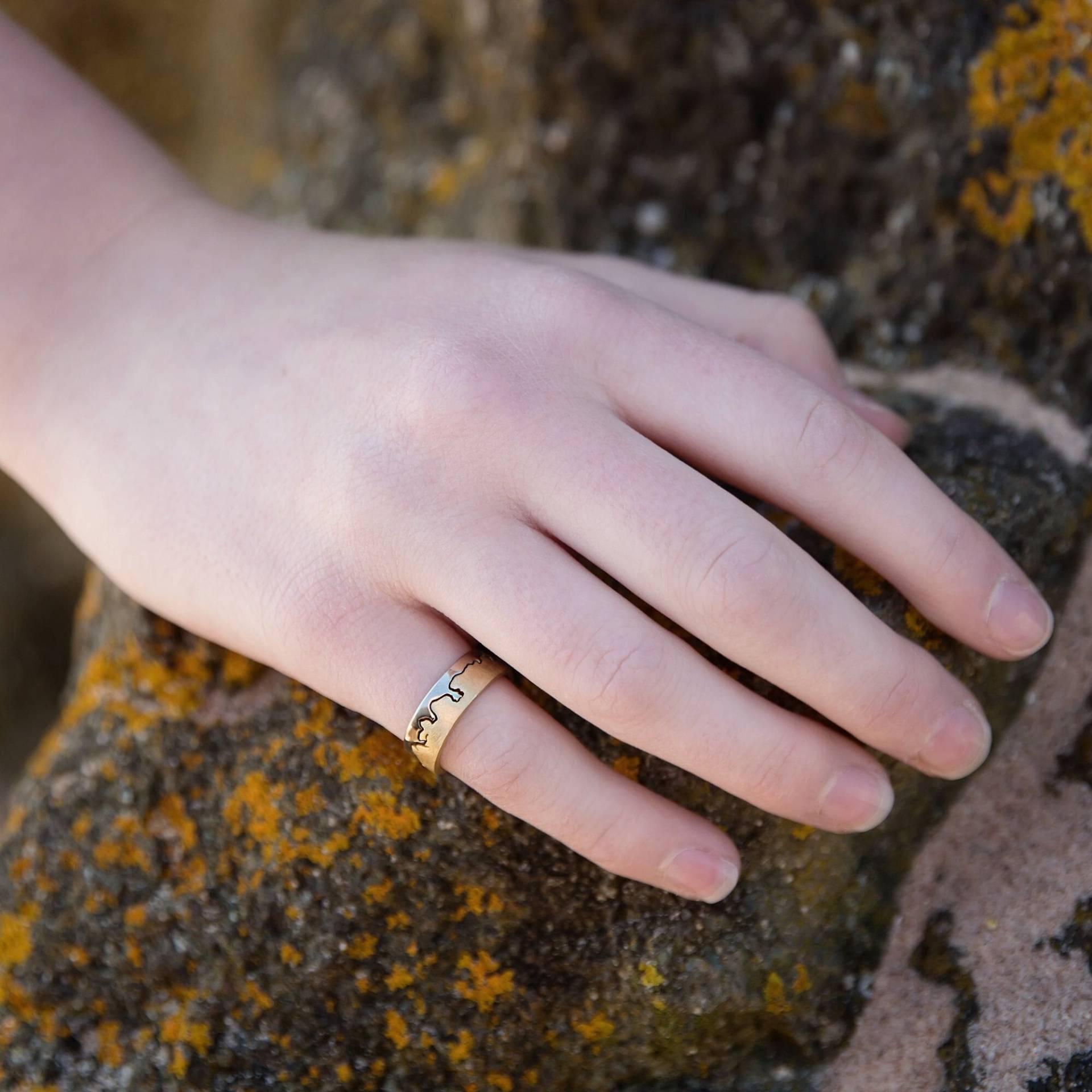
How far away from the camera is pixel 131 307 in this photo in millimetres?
1231

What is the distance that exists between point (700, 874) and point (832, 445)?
0.45 m

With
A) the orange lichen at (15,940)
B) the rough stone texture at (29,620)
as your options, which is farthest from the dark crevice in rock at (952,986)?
the rough stone texture at (29,620)

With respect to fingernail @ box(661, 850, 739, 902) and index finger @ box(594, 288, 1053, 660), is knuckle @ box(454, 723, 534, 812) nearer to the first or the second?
fingernail @ box(661, 850, 739, 902)

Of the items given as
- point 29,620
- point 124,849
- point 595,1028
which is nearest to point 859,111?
point 595,1028

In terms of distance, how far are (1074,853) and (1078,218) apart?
73cm

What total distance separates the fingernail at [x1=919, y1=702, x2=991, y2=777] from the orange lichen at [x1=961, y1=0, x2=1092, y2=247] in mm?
607

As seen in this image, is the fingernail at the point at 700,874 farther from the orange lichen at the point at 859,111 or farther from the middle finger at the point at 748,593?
the orange lichen at the point at 859,111

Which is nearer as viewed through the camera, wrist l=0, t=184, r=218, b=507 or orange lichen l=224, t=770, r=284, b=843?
orange lichen l=224, t=770, r=284, b=843

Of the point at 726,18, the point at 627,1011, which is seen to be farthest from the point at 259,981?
the point at 726,18

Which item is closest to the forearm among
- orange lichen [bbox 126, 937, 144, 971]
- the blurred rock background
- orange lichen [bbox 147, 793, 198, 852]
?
orange lichen [bbox 147, 793, 198, 852]

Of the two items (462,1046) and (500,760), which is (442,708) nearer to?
(500,760)

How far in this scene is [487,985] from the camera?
1.04 m

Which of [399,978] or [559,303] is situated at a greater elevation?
[559,303]

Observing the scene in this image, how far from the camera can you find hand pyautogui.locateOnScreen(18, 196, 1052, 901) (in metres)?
0.94
